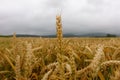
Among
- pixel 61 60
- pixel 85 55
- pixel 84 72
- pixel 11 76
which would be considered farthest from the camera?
pixel 85 55

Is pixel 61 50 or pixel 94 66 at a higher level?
pixel 61 50

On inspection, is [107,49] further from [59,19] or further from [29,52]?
[59,19]

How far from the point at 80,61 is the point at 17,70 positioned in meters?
1.20

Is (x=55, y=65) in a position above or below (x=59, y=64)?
below

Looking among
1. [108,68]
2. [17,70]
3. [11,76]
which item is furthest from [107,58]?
[17,70]

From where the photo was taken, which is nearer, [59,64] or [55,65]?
[59,64]

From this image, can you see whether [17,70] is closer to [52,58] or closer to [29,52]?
[29,52]

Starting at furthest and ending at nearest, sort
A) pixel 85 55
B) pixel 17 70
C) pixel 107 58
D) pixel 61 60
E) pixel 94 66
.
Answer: pixel 85 55
pixel 107 58
pixel 17 70
pixel 94 66
pixel 61 60

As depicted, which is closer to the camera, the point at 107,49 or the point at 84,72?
the point at 84,72

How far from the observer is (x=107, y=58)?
2766 millimetres

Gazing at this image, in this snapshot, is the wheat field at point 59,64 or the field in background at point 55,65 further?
the field in background at point 55,65

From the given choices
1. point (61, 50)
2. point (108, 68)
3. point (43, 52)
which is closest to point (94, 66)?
point (61, 50)

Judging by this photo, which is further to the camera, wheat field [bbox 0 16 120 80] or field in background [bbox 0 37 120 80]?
field in background [bbox 0 37 120 80]

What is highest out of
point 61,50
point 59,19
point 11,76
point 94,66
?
point 59,19
